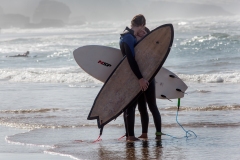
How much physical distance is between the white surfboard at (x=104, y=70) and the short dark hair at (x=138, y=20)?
2.04 feet

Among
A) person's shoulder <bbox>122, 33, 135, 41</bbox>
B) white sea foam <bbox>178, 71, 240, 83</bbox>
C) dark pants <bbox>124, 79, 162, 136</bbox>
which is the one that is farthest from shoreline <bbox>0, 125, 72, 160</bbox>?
white sea foam <bbox>178, 71, 240, 83</bbox>

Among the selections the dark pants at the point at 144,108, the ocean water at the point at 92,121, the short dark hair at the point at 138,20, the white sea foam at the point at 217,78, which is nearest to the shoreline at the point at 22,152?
the ocean water at the point at 92,121

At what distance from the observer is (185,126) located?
820cm

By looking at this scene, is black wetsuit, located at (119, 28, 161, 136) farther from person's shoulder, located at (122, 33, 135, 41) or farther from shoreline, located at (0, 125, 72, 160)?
shoreline, located at (0, 125, 72, 160)

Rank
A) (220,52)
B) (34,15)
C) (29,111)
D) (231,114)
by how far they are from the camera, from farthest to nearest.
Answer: (34,15) → (220,52) → (29,111) → (231,114)

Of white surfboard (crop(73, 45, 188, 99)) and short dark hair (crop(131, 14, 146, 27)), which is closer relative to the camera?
short dark hair (crop(131, 14, 146, 27))

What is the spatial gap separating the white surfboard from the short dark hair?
621 mm

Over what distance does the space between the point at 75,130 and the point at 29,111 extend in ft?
7.82

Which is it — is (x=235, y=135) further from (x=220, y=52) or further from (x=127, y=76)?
(x=220, y=52)

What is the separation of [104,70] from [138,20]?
0.88 metres

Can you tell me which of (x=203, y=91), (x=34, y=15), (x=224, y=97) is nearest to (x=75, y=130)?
(x=224, y=97)

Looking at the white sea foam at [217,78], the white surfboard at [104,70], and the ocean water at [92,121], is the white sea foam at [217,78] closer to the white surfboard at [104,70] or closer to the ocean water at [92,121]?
the ocean water at [92,121]

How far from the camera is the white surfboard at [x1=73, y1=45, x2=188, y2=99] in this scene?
288 inches

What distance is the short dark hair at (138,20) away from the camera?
6734mm
